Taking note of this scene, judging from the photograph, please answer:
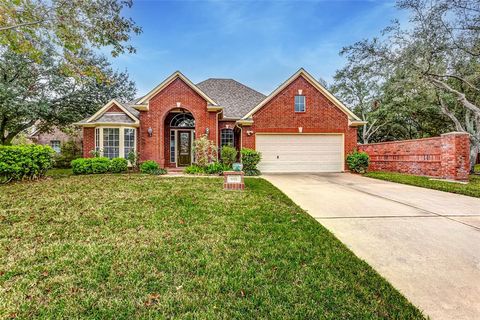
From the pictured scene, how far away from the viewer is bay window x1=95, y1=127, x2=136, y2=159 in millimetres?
14656

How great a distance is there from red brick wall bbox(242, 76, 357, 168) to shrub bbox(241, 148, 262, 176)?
962 mm

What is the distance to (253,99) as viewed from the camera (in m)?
18.9

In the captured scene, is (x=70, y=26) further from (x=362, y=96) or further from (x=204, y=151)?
(x=362, y=96)

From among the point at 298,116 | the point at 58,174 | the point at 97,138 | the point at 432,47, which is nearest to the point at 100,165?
the point at 58,174

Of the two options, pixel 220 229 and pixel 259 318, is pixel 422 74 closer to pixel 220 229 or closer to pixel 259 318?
pixel 220 229

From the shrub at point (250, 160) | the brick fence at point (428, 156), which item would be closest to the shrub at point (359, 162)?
the brick fence at point (428, 156)

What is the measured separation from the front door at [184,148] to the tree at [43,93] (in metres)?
5.19

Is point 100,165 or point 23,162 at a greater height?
point 23,162

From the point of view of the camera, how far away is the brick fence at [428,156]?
984cm

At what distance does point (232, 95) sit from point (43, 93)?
567 inches

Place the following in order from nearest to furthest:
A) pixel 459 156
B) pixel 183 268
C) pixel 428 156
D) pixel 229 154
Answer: pixel 183 268, pixel 459 156, pixel 428 156, pixel 229 154

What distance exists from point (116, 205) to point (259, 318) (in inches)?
192

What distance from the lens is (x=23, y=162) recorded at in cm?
969

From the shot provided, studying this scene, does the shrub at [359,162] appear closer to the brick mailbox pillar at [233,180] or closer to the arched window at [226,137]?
the arched window at [226,137]
